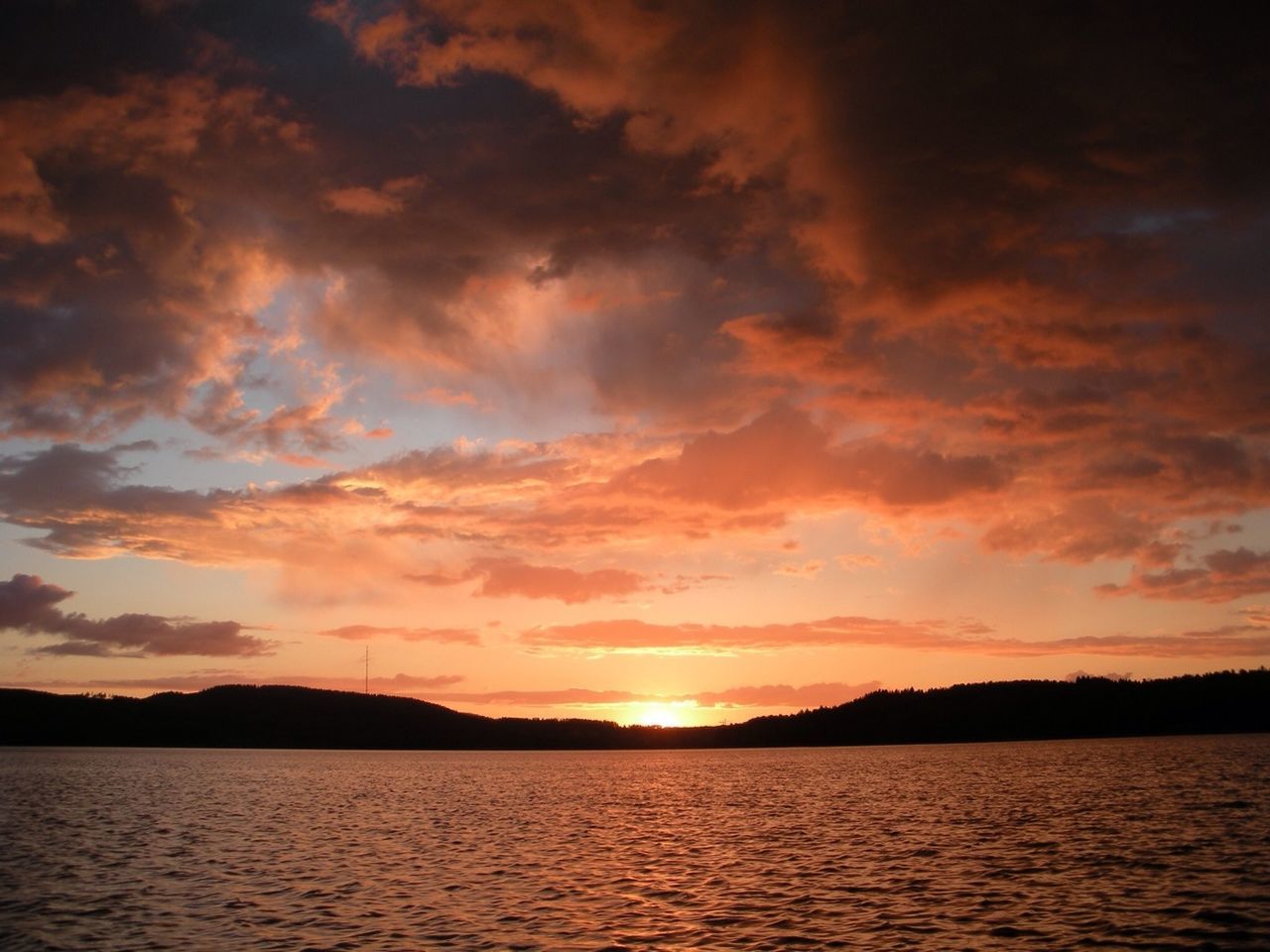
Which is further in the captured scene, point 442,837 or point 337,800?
point 337,800

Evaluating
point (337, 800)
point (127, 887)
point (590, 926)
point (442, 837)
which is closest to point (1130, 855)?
point (590, 926)

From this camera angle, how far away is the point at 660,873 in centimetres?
5031

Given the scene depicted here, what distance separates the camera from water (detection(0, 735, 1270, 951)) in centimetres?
3412

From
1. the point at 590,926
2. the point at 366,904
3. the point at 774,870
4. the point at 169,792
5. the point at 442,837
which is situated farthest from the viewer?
the point at 169,792

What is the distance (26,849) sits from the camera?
6091cm

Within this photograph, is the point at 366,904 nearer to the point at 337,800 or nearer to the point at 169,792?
the point at 337,800

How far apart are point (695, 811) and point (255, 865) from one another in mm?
50118

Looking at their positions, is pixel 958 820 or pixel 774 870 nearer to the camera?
pixel 774 870

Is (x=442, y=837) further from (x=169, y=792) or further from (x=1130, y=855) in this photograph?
(x=169, y=792)

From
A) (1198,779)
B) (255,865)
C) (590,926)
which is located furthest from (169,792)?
(1198,779)

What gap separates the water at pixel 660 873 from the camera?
1344 inches

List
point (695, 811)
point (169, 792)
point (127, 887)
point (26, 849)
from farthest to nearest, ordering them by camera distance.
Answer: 1. point (169, 792)
2. point (695, 811)
3. point (26, 849)
4. point (127, 887)

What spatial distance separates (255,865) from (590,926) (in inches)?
1103

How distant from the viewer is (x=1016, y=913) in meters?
36.3
